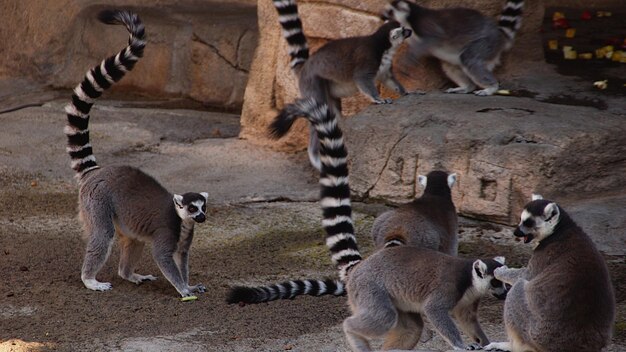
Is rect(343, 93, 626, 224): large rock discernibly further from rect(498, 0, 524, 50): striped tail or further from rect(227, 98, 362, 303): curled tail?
rect(227, 98, 362, 303): curled tail

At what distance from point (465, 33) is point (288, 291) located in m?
4.03

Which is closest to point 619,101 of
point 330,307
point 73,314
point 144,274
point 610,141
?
point 610,141

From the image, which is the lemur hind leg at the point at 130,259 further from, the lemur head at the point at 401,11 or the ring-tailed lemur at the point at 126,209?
the lemur head at the point at 401,11

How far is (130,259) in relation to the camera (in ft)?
24.0

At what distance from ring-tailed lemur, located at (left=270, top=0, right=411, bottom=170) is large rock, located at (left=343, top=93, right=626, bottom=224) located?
40 cm

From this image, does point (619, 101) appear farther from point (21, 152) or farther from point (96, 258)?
point (21, 152)

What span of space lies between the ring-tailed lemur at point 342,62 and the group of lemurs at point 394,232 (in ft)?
0.04

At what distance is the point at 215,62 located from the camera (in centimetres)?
1249

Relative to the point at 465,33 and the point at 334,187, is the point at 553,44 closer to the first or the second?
the point at 465,33

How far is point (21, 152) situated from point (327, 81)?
311cm

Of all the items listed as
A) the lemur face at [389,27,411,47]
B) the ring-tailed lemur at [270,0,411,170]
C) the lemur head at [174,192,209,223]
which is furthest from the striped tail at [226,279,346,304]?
the lemur face at [389,27,411,47]

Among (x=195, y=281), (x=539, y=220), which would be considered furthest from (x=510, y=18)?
(x=539, y=220)

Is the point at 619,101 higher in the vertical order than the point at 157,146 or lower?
higher

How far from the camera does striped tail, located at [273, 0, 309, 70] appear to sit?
9.72 m
